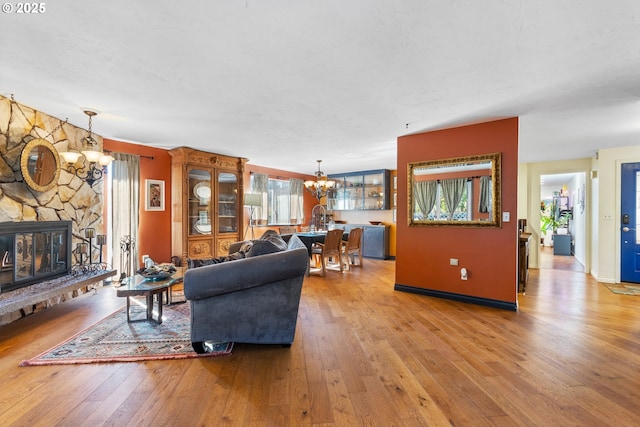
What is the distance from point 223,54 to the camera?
2148mm

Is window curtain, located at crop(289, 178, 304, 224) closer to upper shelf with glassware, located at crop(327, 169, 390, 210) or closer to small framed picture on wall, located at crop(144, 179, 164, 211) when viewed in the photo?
upper shelf with glassware, located at crop(327, 169, 390, 210)

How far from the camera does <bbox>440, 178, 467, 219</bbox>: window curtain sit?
12.9 feet

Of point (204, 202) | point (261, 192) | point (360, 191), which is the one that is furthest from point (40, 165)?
point (360, 191)

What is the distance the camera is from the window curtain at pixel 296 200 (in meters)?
8.03

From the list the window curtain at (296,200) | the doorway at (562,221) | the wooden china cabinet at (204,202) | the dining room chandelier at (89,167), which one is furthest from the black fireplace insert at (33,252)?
the doorway at (562,221)

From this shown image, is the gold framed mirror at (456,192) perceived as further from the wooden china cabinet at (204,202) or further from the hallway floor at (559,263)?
the hallway floor at (559,263)

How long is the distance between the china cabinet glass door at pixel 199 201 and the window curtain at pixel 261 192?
1.53m

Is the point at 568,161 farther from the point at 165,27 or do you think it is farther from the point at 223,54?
the point at 165,27

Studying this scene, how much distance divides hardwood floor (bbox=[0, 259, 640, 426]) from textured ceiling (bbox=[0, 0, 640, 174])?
7.71 feet

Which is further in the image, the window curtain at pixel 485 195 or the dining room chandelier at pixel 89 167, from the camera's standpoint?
the window curtain at pixel 485 195

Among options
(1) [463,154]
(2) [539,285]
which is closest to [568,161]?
(2) [539,285]

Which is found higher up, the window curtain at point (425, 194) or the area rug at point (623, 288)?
the window curtain at point (425, 194)

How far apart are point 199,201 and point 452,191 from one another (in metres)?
4.31

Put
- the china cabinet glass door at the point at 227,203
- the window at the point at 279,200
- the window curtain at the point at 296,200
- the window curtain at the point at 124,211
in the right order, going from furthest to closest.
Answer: the window curtain at the point at 296,200 < the window at the point at 279,200 < the china cabinet glass door at the point at 227,203 < the window curtain at the point at 124,211
